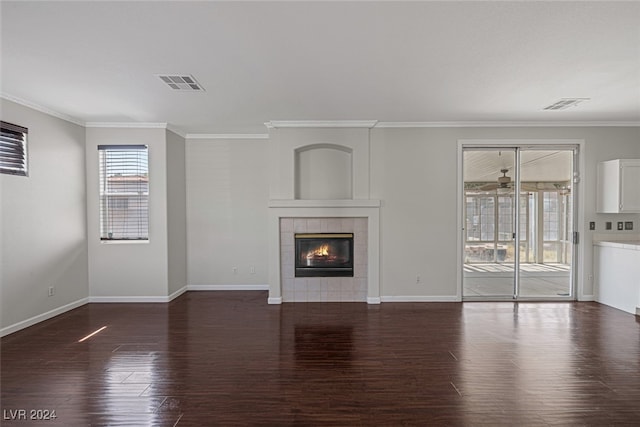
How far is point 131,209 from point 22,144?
1555 mm

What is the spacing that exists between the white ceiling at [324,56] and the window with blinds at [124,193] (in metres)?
0.80

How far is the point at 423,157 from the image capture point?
207 inches

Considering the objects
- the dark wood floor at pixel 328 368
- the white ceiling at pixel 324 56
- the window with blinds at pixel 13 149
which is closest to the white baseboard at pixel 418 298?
the dark wood floor at pixel 328 368

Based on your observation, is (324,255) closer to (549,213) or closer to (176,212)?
(176,212)

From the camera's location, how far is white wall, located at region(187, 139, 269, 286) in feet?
19.7

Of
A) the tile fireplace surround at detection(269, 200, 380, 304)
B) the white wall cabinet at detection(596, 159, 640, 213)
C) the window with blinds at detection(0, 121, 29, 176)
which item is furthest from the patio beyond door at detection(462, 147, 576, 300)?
the window with blinds at detection(0, 121, 29, 176)

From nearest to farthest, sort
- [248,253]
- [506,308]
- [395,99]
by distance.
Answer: [395,99]
[506,308]
[248,253]

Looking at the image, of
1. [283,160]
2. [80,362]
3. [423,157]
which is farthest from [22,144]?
[423,157]

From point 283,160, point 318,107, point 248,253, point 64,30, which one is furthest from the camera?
point 248,253

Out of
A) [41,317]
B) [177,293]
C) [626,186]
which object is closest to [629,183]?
[626,186]

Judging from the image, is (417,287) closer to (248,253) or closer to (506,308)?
(506,308)

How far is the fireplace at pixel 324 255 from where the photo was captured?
531cm

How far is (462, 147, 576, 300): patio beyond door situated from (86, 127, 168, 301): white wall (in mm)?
4797

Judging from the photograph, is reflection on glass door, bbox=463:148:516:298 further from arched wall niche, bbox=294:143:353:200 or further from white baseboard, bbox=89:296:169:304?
white baseboard, bbox=89:296:169:304
